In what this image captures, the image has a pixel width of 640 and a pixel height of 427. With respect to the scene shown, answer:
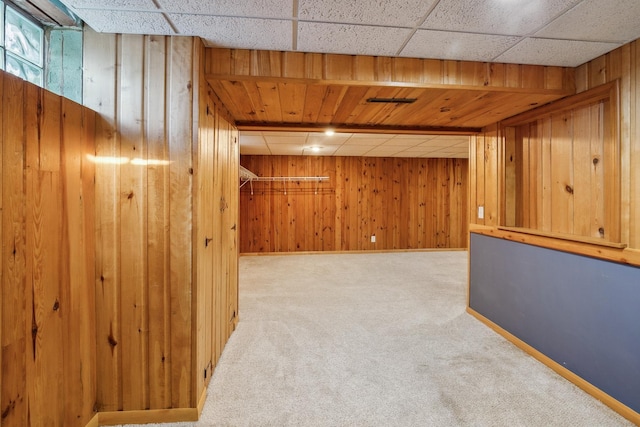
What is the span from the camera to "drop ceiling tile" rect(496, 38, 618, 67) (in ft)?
5.13

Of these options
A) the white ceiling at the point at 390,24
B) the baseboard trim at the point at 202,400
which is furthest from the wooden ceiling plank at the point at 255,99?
the baseboard trim at the point at 202,400

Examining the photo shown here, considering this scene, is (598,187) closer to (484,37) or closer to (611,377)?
(611,377)

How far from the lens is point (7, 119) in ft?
3.34

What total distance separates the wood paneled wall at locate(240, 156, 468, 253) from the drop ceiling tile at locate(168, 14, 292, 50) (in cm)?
432

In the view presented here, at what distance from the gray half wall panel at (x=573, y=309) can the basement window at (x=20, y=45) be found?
11.1 ft

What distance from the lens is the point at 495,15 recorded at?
4.32 feet

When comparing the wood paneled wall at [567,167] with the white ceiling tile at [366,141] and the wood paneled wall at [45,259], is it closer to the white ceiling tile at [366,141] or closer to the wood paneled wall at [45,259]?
the white ceiling tile at [366,141]

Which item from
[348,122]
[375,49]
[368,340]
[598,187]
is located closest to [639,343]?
[598,187]

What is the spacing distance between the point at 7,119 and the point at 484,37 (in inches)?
88.6

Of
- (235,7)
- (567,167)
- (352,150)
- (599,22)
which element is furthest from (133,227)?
(352,150)

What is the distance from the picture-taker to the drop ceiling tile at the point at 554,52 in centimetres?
156

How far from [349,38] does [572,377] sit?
2593 mm

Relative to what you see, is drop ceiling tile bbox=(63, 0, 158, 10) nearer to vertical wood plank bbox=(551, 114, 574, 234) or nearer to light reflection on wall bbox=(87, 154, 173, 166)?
light reflection on wall bbox=(87, 154, 173, 166)

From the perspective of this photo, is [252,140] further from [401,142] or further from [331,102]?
[331,102]
